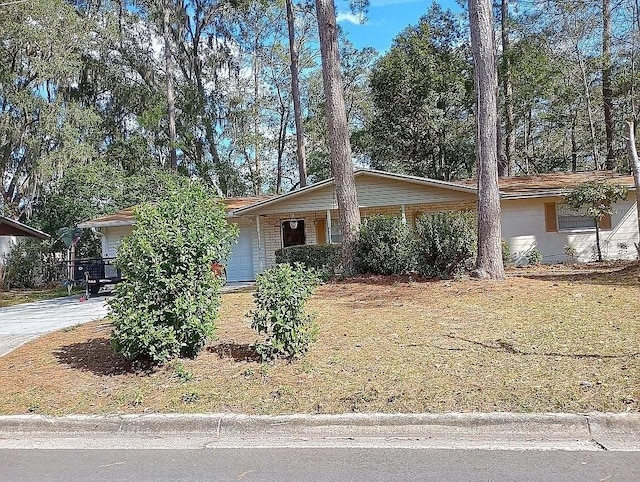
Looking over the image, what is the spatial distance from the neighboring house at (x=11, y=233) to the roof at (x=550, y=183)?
→ 16.4m

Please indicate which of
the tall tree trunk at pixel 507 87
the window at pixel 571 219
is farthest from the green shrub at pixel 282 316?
the tall tree trunk at pixel 507 87

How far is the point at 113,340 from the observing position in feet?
18.5

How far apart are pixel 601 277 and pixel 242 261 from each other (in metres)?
12.6

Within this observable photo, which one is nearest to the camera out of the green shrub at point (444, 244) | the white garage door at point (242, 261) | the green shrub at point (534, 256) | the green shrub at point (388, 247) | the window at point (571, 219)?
the green shrub at point (444, 244)

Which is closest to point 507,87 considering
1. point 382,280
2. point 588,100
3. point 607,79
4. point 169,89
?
point 588,100

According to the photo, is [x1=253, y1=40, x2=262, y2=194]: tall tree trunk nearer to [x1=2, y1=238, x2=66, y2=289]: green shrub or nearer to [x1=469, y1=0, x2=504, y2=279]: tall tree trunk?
[x1=2, y1=238, x2=66, y2=289]: green shrub

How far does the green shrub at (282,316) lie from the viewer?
5.66 meters

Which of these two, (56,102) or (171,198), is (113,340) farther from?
(56,102)

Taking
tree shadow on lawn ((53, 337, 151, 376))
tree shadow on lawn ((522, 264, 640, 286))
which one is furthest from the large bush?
tree shadow on lawn ((522, 264, 640, 286))

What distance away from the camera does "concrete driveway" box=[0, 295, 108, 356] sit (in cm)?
833

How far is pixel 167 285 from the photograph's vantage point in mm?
5523

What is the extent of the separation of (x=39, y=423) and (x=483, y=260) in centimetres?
859

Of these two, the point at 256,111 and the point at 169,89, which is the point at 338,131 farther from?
the point at 256,111

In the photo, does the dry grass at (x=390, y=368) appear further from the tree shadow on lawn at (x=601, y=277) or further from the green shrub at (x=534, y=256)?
the green shrub at (x=534, y=256)
